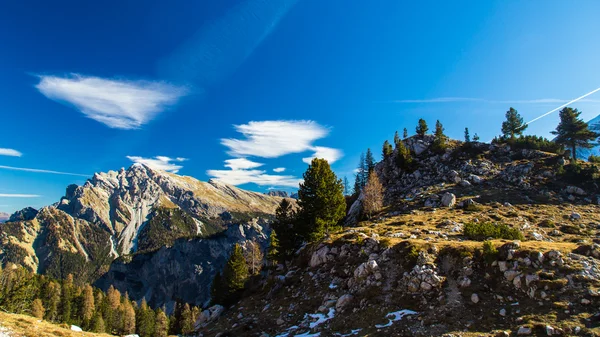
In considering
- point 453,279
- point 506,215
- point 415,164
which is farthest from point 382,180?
point 453,279

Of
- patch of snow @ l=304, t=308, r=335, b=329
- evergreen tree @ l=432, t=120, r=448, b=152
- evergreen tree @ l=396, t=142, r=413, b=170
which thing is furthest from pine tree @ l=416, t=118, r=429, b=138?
patch of snow @ l=304, t=308, r=335, b=329

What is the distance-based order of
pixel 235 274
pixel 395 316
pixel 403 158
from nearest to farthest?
1. pixel 395 316
2. pixel 235 274
3. pixel 403 158

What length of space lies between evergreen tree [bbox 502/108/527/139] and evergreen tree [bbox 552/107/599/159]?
57.1ft

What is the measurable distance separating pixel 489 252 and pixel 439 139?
266ft

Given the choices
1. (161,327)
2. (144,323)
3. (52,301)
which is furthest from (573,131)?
(52,301)

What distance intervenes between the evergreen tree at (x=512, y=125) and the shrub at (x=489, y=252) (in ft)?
300

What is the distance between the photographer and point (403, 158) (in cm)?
8756

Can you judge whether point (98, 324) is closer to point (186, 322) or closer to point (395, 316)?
point (186, 322)

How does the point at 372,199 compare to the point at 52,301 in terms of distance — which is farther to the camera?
the point at 52,301

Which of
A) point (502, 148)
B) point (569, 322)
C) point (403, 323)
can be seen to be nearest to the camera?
point (569, 322)

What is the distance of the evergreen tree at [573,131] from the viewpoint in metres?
68.9

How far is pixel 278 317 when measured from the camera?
24.4m

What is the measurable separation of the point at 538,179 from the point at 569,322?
65.3 meters

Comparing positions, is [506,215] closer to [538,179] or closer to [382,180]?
[538,179]
